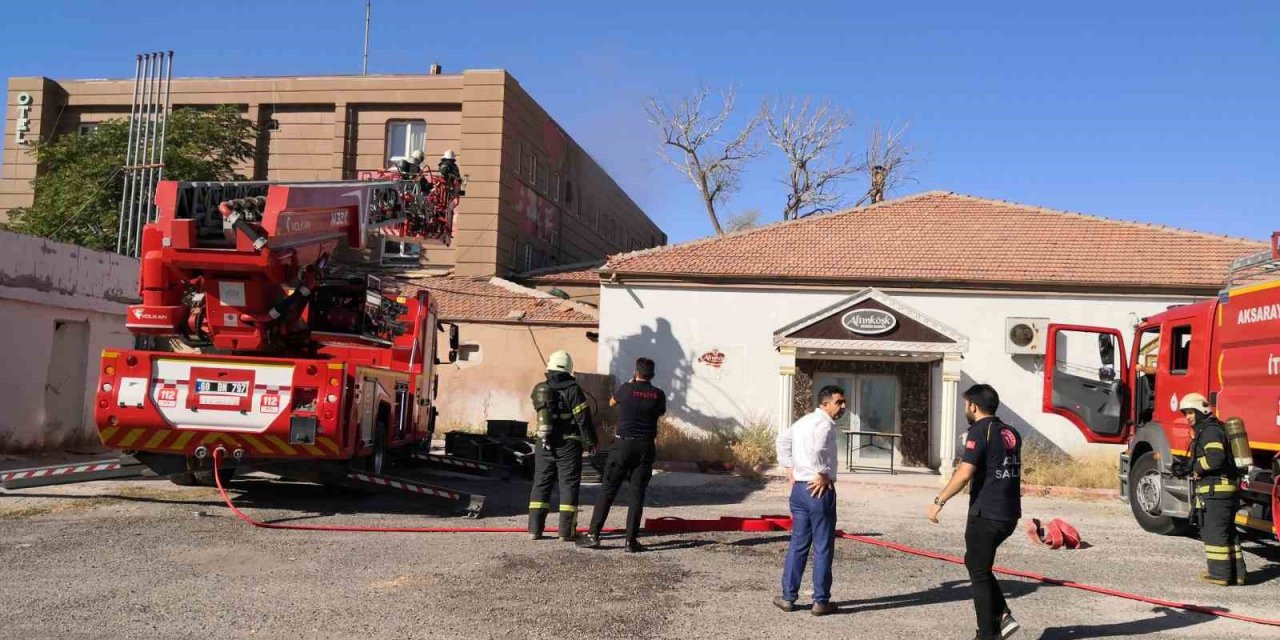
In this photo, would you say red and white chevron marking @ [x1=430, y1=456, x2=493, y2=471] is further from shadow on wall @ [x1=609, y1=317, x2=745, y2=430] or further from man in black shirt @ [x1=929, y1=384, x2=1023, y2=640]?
man in black shirt @ [x1=929, y1=384, x2=1023, y2=640]

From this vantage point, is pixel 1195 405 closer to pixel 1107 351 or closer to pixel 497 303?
pixel 1107 351

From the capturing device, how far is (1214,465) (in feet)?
28.6

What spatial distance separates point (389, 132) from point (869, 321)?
1607cm

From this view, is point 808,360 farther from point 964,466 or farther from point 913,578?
point 964,466

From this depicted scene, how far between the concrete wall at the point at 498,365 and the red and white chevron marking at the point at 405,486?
13.2 metres

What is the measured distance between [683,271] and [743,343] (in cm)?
208

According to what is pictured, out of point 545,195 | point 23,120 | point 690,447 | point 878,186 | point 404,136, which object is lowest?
point 690,447

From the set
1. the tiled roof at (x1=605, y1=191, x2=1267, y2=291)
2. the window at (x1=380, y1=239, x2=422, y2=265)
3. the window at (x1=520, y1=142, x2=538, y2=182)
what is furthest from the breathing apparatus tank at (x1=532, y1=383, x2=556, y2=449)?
the window at (x1=520, y1=142, x2=538, y2=182)

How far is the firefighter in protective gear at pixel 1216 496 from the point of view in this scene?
8461 mm

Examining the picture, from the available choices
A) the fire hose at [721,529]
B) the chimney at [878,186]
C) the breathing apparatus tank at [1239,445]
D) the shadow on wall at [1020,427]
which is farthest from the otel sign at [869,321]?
the chimney at [878,186]

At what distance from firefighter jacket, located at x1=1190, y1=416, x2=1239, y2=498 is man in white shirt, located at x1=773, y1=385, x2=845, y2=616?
161 inches

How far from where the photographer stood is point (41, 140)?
98.6 ft

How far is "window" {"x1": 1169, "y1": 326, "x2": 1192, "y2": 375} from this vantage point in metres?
11.6

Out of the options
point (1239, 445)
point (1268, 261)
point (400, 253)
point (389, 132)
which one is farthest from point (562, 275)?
point (1239, 445)
